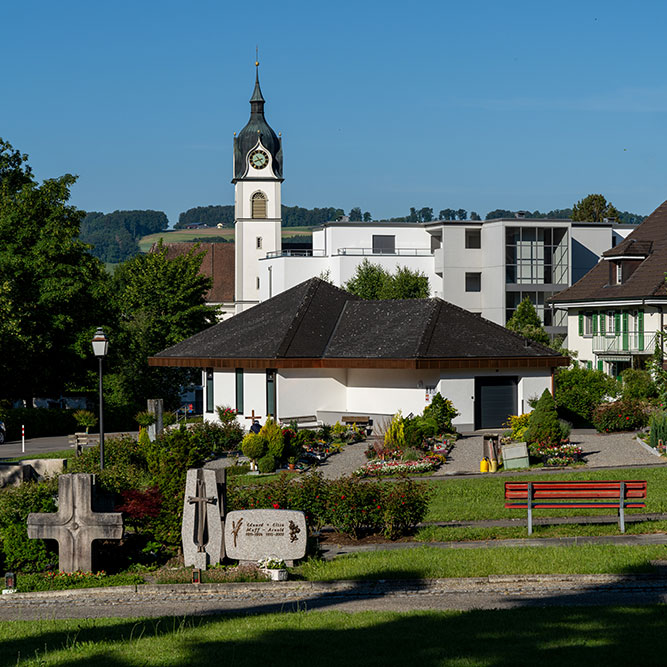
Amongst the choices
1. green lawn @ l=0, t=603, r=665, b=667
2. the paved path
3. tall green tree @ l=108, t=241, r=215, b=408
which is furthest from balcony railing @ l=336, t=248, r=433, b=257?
green lawn @ l=0, t=603, r=665, b=667

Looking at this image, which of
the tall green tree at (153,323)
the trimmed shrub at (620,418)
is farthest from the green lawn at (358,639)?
the tall green tree at (153,323)

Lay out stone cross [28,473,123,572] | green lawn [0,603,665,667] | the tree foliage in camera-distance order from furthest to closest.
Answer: the tree foliage → stone cross [28,473,123,572] → green lawn [0,603,665,667]

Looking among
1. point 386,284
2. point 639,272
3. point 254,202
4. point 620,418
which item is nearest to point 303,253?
point 254,202

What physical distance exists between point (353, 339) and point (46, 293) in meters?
16.8

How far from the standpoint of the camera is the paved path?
14258 mm

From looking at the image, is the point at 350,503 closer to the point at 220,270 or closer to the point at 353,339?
the point at 353,339

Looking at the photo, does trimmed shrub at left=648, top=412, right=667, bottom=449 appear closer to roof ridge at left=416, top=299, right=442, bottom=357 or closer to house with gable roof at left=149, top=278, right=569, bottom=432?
house with gable roof at left=149, top=278, right=569, bottom=432

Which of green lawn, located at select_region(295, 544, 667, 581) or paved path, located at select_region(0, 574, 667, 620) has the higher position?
green lawn, located at select_region(295, 544, 667, 581)

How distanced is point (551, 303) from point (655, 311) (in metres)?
8.40

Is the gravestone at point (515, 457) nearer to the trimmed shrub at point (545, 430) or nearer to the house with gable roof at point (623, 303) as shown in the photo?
the trimmed shrub at point (545, 430)

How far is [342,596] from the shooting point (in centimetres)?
1506

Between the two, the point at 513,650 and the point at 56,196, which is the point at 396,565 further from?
the point at 56,196

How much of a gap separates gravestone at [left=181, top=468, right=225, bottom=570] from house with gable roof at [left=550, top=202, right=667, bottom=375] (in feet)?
119

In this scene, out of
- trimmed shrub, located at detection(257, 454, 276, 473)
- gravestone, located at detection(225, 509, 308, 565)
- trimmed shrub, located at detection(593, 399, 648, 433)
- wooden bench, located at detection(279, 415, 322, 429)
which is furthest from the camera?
wooden bench, located at detection(279, 415, 322, 429)
